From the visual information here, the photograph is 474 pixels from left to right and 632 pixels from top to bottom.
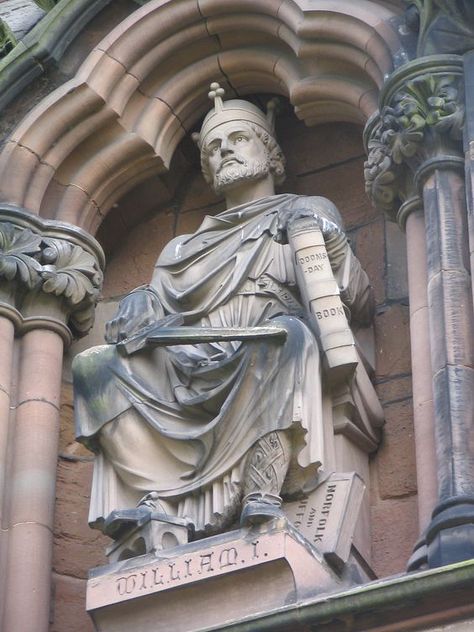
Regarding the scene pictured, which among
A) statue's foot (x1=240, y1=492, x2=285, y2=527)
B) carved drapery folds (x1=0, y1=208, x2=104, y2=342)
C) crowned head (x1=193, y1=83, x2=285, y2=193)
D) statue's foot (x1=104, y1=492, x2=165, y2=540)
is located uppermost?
crowned head (x1=193, y1=83, x2=285, y2=193)

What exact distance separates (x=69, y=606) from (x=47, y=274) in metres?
1.25

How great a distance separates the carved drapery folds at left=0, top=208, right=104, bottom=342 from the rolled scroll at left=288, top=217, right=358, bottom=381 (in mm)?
996

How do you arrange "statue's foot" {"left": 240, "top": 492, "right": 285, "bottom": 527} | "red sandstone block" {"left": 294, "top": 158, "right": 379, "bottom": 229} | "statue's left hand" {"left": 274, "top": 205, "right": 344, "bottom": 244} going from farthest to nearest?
"red sandstone block" {"left": 294, "top": 158, "right": 379, "bottom": 229} → "statue's left hand" {"left": 274, "top": 205, "right": 344, "bottom": 244} → "statue's foot" {"left": 240, "top": 492, "right": 285, "bottom": 527}

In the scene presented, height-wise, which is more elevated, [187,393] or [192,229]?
[192,229]

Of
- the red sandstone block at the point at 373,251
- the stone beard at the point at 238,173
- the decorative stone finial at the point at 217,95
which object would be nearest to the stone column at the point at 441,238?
the red sandstone block at the point at 373,251

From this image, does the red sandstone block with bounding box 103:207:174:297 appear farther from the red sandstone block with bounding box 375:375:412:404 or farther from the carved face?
the red sandstone block with bounding box 375:375:412:404

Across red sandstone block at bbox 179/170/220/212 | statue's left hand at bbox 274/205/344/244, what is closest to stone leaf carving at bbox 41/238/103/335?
red sandstone block at bbox 179/170/220/212

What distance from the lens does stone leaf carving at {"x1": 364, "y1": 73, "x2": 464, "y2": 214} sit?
8.19 m

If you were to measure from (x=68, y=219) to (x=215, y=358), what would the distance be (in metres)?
1.28

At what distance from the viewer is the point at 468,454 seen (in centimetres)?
741

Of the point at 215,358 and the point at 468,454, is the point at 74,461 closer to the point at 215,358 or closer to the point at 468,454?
the point at 215,358

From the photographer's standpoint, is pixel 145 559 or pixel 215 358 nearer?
pixel 145 559

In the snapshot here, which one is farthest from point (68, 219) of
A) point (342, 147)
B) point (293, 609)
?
point (293, 609)

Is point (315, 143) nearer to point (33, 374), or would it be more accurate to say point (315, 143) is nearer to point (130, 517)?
point (33, 374)
